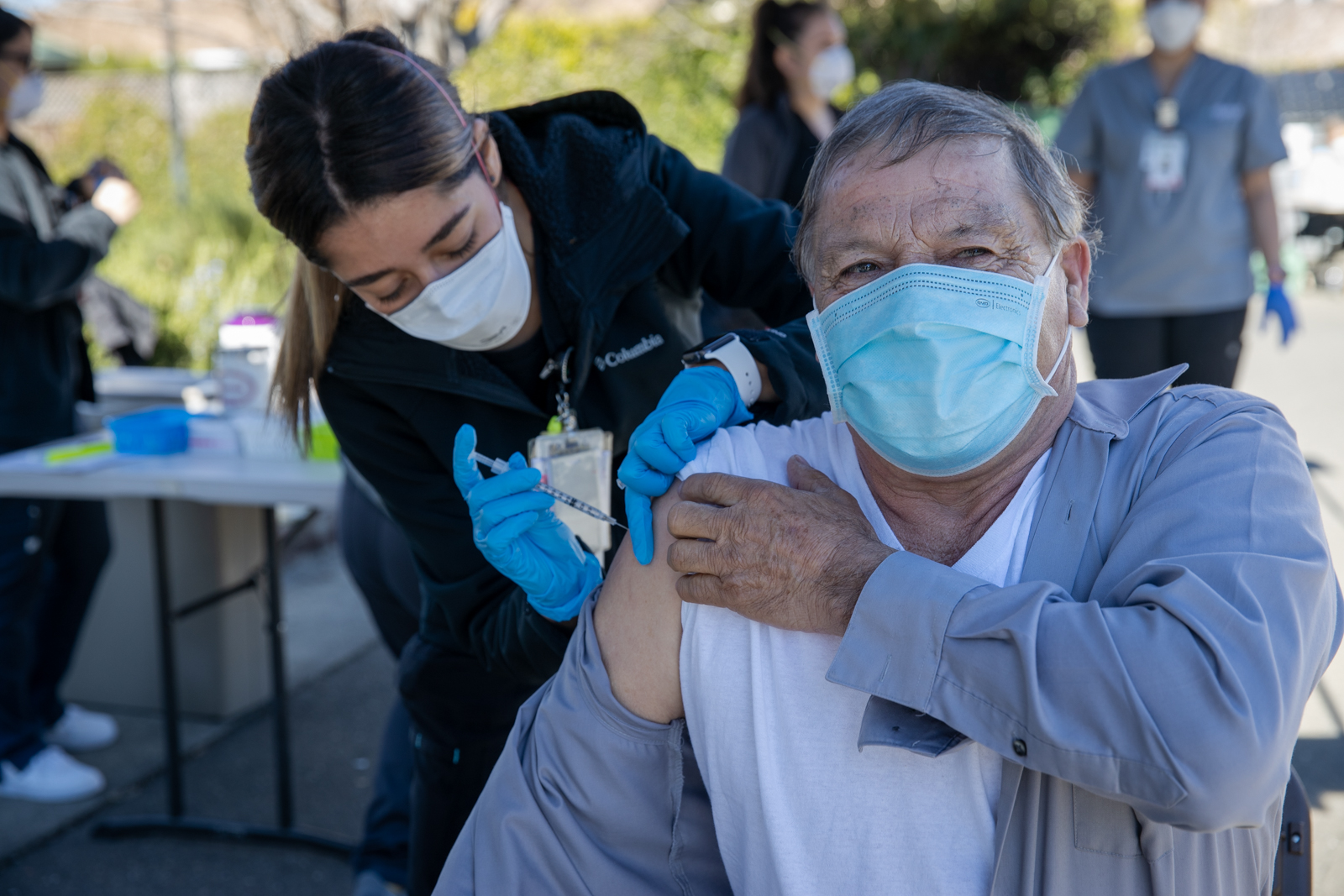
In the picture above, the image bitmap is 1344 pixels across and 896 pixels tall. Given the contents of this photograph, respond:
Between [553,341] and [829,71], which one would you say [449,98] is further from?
[829,71]

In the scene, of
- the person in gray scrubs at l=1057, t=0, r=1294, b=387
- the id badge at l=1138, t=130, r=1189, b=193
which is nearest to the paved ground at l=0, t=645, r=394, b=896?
the person in gray scrubs at l=1057, t=0, r=1294, b=387

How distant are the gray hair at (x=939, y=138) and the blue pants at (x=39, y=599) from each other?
2654 mm

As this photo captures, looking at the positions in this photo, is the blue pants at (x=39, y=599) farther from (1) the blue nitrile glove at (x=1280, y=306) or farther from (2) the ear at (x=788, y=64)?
(1) the blue nitrile glove at (x=1280, y=306)

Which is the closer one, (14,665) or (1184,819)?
(1184,819)

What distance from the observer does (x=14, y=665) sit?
3.11m

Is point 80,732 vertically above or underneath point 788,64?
underneath

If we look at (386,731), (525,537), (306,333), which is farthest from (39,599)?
(525,537)

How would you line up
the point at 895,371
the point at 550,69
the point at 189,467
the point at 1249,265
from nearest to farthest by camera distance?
the point at 895,371
the point at 189,467
the point at 1249,265
the point at 550,69

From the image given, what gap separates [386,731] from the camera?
2.59 metres

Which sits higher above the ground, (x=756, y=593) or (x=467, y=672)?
(x=756, y=593)

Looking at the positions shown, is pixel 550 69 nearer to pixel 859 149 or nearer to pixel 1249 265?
pixel 1249 265

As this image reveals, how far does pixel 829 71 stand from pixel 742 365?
2857 mm

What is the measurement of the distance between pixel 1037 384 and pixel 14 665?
301 centimetres

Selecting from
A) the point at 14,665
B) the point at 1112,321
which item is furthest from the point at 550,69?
the point at 14,665
